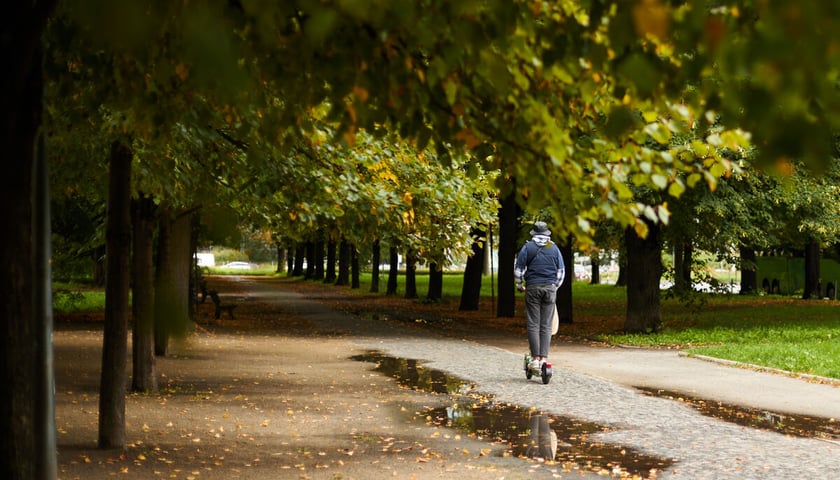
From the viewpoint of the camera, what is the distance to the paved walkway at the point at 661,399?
8344 mm

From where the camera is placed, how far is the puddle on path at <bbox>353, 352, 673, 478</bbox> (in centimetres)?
816

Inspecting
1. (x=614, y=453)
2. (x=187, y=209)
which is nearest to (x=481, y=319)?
(x=187, y=209)

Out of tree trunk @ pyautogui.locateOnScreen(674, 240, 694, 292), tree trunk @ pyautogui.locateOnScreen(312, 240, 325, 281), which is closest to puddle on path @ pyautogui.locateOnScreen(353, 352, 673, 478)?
tree trunk @ pyautogui.locateOnScreen(674, 240, 694, 292)

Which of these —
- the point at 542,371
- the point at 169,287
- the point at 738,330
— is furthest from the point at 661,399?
the point at 738,330

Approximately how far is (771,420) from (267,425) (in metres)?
4.91

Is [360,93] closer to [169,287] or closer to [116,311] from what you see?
[116,311]

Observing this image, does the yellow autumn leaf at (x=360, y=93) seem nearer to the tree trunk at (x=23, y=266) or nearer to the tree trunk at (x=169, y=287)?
the tree trunk at (x=23, y=266)

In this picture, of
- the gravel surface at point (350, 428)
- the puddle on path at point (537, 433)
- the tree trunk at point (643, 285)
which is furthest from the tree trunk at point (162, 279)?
the tree trunk at point (643, 285)

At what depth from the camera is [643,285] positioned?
2359 centimetres

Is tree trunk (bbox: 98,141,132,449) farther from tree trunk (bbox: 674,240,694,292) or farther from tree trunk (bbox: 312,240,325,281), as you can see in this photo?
tree trunk (bbox: 312,240,325,281)

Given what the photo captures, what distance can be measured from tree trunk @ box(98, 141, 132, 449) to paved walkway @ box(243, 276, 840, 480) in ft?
13.5

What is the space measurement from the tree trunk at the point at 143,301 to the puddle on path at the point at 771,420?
6150 millimetres

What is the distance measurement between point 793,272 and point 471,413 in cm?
4161

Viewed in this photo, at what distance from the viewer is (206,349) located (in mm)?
19344
